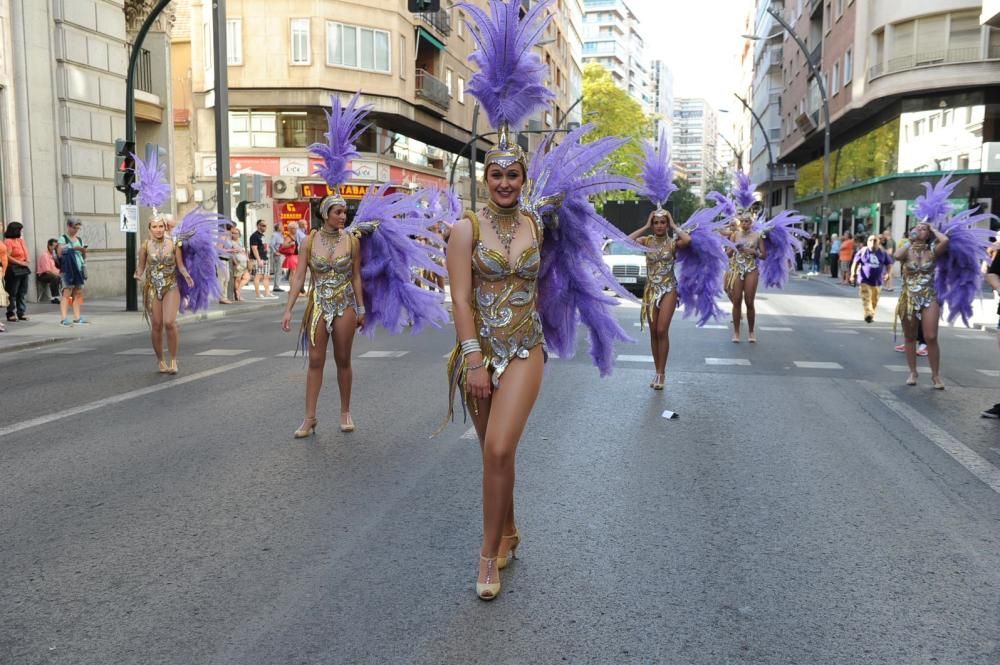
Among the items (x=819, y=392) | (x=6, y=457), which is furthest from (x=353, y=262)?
(x=819, y=392)

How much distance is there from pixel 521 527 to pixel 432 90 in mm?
36105

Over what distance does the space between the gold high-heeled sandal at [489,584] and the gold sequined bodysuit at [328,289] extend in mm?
3575

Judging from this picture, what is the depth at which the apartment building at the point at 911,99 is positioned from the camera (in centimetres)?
3078

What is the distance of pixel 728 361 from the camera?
1138cm

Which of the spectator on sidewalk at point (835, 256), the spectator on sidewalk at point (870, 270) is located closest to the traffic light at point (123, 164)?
the spectator on sidewalk at point (870, 270)

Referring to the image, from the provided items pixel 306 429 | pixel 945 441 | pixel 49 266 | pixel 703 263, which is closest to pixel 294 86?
pixel 49 266

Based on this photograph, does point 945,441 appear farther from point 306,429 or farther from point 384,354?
point 384,354

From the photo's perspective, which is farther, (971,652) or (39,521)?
(39,521)

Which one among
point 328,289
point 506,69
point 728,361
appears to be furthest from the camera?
point 728,361

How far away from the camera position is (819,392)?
29.9 ft

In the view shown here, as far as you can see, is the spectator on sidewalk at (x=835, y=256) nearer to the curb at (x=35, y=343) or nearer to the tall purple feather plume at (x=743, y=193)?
the tall purple feather plume at (x=743, y=193)

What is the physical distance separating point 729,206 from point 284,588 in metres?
8.68

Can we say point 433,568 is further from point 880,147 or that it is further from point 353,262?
point 880,147

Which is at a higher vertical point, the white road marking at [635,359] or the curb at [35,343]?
the white road marking at [635,359]
